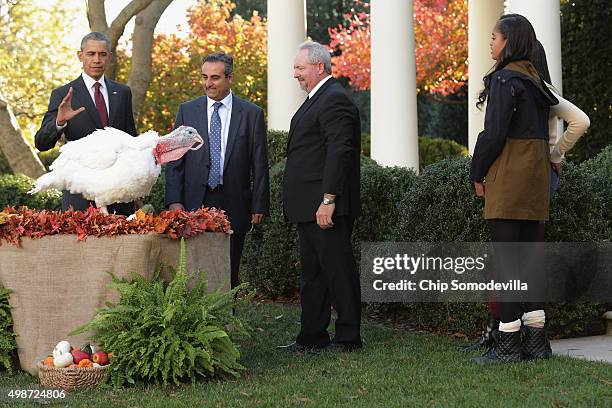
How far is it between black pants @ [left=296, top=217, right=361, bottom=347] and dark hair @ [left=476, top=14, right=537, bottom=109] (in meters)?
1.63

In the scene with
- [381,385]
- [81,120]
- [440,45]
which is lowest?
[381,385]

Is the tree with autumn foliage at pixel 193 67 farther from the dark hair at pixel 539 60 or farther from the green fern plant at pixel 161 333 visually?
the green fern plant at pixel 161 333

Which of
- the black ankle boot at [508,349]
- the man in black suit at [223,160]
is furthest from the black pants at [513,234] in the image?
the man in black suit at [223,160]

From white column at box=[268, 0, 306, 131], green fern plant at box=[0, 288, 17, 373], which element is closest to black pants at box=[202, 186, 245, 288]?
green fern plant at box=[0, 288, 17, 373]

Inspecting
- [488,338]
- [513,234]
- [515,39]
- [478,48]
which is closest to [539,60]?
[515,39]

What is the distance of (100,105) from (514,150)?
297 centimetres

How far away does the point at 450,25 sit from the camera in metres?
26.8

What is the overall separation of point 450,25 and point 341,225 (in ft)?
66.2

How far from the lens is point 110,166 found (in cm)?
642

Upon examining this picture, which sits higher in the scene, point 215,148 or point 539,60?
point 539,60

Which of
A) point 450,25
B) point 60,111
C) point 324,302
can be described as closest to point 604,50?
point 450,25

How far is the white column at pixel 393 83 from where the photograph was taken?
13758 millimetres

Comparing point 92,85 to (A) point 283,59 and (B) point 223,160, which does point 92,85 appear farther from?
(A) point 283,59

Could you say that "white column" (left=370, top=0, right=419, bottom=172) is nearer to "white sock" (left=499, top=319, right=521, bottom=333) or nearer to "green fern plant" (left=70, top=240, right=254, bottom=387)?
"white sock" (left=499, top=319, right=521, bottom=333)
